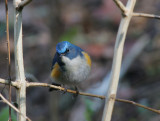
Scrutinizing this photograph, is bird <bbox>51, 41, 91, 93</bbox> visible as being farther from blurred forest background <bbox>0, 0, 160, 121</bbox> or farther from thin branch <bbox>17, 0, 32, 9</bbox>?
thin branch <bbox>17, 0, 32, 9</bbox>

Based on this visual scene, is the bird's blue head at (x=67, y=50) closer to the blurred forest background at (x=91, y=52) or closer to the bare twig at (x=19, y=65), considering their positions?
the bare twig at (x=19, y=65)

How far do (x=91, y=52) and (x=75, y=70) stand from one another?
3.98 meters

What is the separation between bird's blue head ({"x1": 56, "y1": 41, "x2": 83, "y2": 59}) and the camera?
356 centimetres

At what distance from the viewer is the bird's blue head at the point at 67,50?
3.56m

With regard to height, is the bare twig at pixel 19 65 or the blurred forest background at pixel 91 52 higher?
the blurred forest background at pixel 91 52

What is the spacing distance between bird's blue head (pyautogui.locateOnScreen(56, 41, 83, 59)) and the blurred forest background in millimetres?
1600

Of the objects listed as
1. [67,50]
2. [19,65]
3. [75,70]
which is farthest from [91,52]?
[19,65]

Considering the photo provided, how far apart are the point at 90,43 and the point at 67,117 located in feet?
7.95

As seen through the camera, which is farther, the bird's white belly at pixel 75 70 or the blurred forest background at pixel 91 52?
the blurred forest background at pixel 91 52

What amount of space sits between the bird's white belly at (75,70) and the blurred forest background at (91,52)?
1393 mm

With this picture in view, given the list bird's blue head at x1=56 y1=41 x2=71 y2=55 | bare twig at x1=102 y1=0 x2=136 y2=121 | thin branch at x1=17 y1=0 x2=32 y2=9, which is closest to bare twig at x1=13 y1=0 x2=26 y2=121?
thin branch at x1=17 y1=0 x2=32 y2=9

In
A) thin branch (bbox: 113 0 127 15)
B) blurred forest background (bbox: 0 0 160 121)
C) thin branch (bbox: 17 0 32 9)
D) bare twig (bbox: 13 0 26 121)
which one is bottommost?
bare twig (bbox: 13 0 26 121)

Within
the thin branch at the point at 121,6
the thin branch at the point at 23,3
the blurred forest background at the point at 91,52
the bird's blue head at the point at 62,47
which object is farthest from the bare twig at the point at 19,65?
the blurred forest background at the point at 91,52

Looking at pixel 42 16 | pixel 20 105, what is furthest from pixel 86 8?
pixel 20 105
